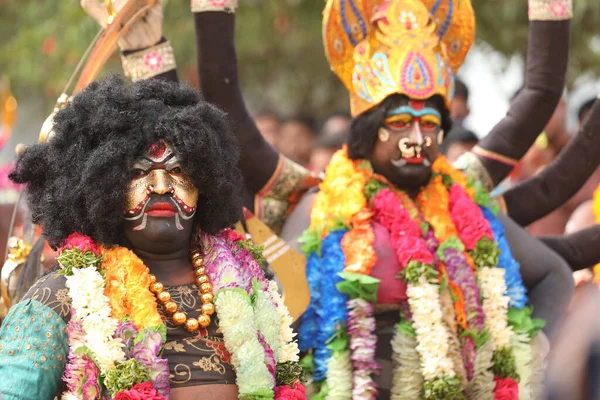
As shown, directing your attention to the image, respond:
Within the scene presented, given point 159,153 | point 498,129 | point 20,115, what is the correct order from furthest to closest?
point 20,115 → point 498,129 → point 159,153

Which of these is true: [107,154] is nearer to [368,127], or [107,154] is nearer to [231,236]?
[231,236]

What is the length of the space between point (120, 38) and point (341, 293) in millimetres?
1636

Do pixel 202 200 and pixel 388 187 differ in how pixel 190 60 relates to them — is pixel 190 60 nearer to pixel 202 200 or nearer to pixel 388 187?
pixel 388 187

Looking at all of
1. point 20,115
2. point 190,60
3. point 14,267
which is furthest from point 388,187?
point 20,115

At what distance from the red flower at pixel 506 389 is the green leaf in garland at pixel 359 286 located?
727 millimetres

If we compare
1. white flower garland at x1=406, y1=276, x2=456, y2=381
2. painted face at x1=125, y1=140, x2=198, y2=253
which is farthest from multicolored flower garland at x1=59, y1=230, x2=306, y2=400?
white flower garland at x1=406, y1=276, x2=456, y2=381

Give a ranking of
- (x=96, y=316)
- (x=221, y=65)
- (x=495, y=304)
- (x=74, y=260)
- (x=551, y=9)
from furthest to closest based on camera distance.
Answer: (x=551, y=9) → (x=221, y=65) → (x=495, y=304) → (x=74, y=260) → (x=96, y=316)

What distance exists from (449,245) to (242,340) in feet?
6.79

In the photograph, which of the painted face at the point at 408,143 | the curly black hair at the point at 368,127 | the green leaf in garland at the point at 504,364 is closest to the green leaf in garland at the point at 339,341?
the green leaf in garland at the point at 504,364

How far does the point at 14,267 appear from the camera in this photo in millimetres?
6051

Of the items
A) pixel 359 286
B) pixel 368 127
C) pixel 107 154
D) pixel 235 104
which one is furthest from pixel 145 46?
pixel 107 154

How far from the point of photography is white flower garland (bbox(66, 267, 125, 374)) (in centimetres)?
394

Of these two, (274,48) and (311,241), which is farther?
(274,48)

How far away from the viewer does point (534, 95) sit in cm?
676
